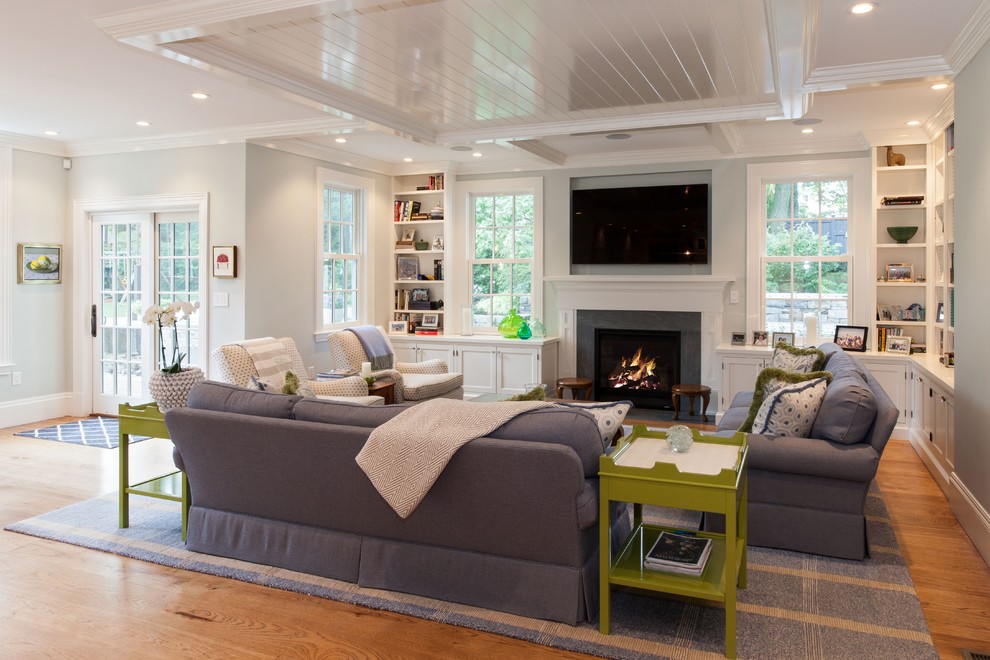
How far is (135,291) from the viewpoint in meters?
6.86

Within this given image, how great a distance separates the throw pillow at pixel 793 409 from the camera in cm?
359

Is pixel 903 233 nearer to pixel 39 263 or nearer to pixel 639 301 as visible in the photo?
pixel 639 301

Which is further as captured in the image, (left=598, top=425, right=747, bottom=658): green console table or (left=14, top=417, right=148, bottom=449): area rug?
(left=14, top=417, right=148, bottom=449): area rug

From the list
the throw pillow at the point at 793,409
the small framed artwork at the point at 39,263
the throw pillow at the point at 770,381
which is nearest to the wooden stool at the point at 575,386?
the throw pillow at the point at 770,381

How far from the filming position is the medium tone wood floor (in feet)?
8.65

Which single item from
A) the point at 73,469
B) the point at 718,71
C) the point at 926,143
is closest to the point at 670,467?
the point at 718,71

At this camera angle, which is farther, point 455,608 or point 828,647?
point 455,608

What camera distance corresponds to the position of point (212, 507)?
343 cm

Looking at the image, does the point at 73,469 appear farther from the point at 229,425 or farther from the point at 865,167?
the point at 865,167

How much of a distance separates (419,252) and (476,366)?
146 centimetres

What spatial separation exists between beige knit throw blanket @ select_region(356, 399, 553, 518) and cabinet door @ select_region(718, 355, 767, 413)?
13.4ft

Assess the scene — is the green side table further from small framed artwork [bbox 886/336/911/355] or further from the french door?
small framed artwork [bbox 886/336/911/355]

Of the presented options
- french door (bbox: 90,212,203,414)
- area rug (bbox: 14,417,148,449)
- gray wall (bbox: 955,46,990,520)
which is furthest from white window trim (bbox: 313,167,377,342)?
gray wall (bbox: 955,46,990,520)

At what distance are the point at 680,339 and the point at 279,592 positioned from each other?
16.3 feet
